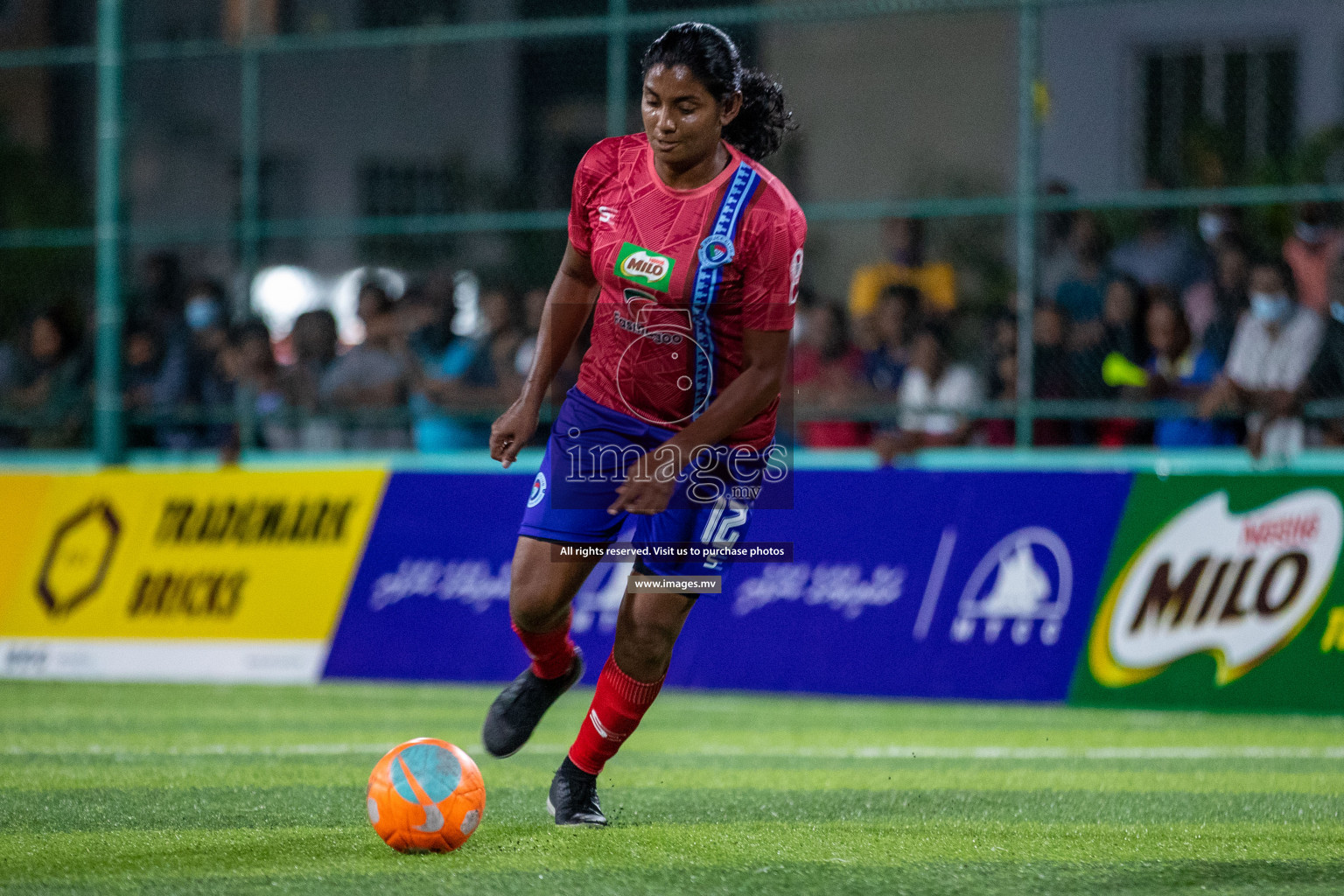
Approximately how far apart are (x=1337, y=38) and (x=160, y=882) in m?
16.1

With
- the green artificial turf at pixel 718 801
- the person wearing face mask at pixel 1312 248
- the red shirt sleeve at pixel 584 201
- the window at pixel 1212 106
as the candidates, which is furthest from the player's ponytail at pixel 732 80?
the window at pixel 1212 106

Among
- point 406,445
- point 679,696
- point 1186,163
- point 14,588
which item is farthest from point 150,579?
A: point 1186,163

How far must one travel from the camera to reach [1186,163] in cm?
1784

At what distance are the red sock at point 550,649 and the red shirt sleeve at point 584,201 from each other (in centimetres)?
117

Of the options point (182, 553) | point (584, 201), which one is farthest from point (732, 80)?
point (182, 553)

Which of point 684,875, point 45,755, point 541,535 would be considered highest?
point 541,535

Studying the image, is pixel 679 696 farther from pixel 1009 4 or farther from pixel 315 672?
pixel 1009 4

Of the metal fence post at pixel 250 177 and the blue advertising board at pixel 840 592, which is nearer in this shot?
the blue advertising board at pixel 840 592

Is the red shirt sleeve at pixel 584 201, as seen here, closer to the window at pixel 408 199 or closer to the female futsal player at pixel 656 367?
the female futsal player at pixel 656 367

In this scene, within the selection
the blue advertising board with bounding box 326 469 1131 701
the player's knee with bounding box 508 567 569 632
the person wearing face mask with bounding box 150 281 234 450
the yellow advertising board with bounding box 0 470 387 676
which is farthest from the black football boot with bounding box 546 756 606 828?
the person wearing face mask with bounding box 150 281 234 450

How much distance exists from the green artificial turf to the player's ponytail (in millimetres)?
2165

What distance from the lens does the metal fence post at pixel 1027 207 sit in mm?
11070

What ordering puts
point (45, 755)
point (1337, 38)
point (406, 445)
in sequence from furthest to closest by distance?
point (1337, 38) → point (406, 445) → point (45, 755)

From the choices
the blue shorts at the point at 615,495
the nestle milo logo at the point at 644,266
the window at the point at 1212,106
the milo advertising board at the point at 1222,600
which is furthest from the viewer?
the window at the point at 1212,106
